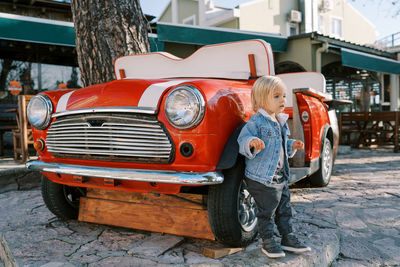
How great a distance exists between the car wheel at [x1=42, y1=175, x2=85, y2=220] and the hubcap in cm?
137

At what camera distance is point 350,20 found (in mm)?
18438

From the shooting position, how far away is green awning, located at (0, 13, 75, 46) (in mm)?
5613

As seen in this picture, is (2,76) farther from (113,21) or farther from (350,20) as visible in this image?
(350,20)

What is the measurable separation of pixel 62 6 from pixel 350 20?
49.9ft

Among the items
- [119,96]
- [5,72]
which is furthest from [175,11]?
[119,96]

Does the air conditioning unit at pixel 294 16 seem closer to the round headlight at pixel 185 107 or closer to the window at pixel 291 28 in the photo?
the window at pixel 291 28

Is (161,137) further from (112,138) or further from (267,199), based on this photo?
(267,199)

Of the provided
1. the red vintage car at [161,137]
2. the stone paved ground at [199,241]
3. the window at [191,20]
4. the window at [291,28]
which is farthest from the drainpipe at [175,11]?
the red vintage car at [161,137]

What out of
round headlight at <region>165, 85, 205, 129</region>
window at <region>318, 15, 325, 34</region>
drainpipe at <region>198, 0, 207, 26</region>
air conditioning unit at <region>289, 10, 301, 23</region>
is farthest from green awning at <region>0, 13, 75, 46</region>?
window at <region>318, 15, 325, 34</region>

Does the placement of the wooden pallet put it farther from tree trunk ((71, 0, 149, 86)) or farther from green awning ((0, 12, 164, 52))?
green awning ((0, 12, 164, 52))

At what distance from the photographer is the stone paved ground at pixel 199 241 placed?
1.98m

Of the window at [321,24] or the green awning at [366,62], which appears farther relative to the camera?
the window at [321,24]

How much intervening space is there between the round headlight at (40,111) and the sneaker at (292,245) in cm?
180

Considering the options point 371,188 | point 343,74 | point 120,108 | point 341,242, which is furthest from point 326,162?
point 343,74
